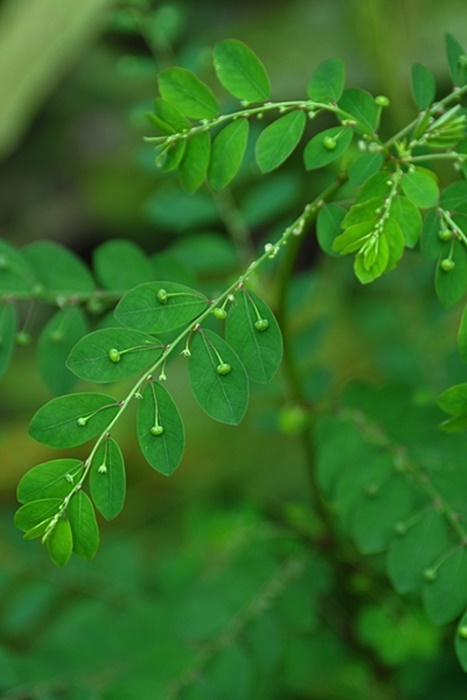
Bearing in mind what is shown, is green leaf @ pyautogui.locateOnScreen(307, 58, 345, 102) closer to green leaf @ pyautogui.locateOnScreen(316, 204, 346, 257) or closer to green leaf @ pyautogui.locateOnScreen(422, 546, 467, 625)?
green leaf @ pyautogui.locateOnScreen(316, 204, 346, 257)

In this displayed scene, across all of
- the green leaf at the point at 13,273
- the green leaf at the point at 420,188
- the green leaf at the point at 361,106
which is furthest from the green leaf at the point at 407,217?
the green leaf at the point at 13,273

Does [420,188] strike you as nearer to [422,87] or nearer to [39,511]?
[422,87]

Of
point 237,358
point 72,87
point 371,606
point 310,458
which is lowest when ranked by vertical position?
point 371,606

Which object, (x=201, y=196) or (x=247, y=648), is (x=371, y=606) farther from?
(x=201, y=196)

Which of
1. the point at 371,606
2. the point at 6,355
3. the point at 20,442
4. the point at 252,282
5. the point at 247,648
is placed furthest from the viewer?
the point at 20,442

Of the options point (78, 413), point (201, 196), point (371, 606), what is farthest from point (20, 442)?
point (78, 413)

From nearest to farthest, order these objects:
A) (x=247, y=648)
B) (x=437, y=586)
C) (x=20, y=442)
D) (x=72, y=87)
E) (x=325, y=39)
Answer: (x=437, y=586), (x=247, y=648), (x=20, y=442), (x=325, y=39), (x=72, y=87)

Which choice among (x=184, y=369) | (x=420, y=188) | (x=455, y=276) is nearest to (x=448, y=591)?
(x=455, y=276)
